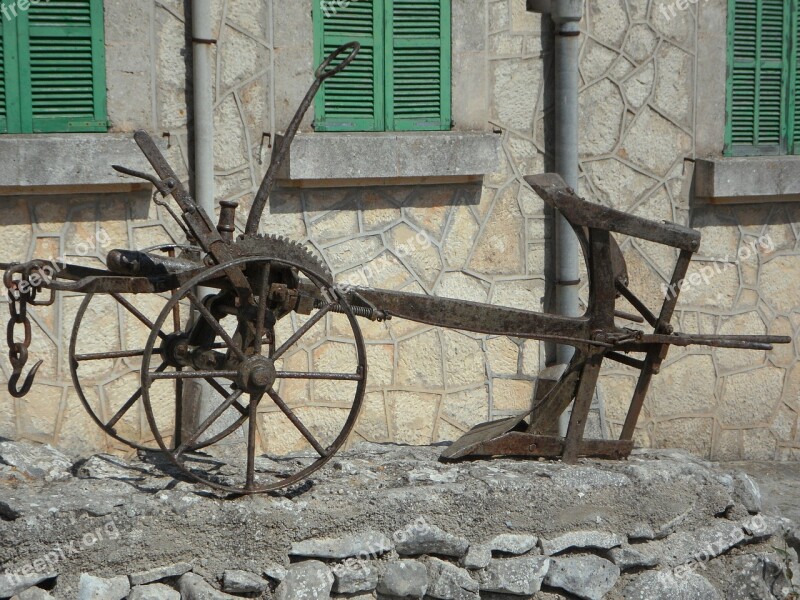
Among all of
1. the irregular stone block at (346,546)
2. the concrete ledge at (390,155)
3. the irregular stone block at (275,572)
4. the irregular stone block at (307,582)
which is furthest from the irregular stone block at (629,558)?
the concrete ledge at (390,155)

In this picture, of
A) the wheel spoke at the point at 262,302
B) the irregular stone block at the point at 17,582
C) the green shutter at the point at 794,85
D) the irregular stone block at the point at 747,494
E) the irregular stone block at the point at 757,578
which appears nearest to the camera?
the irregular stone block at the point at 17,582

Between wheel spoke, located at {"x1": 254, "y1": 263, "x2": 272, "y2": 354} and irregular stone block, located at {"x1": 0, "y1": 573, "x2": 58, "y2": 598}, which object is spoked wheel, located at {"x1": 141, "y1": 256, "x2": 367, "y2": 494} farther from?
irregular stone block, located at {"x1": 0, "y1": 573, "x2": 58, "y2": 598}

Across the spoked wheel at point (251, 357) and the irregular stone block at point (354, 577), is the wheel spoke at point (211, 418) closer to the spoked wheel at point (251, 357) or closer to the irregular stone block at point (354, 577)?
the spoked wheel at point (251, 357)

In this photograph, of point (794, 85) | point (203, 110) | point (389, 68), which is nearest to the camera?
point (203, 110)

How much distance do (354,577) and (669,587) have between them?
125cm

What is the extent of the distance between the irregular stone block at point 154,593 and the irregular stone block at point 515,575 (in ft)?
3.66

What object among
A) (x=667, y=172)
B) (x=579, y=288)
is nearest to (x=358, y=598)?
(x=579, y=288)

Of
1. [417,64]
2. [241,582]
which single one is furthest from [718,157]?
[241,582]

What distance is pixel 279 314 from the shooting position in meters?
4.22

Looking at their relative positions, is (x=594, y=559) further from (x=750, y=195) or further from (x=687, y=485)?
(x=750, y=195)

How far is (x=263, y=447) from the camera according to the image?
6070 millimetres

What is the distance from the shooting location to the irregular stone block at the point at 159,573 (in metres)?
3.82

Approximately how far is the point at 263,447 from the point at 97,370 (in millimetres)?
952

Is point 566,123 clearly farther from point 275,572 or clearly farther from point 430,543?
point 275,572
